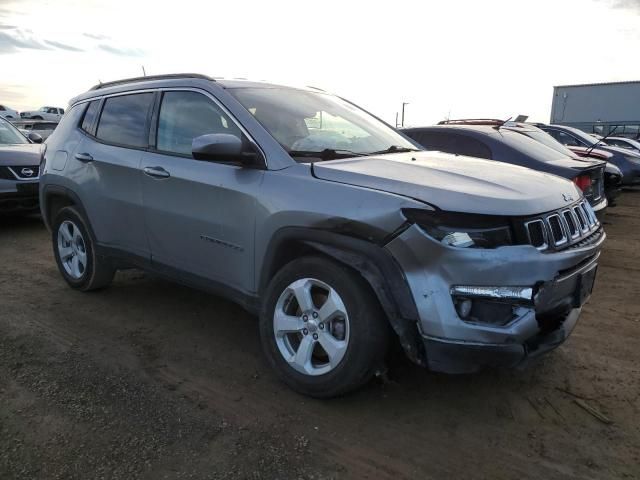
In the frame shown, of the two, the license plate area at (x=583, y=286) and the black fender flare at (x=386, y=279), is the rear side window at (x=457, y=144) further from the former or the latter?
the black fender flare at (x=386, y=279)

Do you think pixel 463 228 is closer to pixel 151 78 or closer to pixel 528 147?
pixel 151 78

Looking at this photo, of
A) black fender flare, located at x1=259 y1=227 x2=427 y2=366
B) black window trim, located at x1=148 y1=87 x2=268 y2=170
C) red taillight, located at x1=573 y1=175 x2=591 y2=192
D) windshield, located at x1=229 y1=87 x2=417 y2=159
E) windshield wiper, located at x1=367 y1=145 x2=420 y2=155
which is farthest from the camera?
red taillight, located at x1=573 y1=175 x2=591 y2=192

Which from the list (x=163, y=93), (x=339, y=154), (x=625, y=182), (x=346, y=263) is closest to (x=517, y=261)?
(x=346, y=263)

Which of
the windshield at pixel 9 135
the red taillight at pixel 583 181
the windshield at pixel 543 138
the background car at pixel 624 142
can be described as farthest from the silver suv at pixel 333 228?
the background car at pixel 624 142

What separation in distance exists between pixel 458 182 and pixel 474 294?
646mm

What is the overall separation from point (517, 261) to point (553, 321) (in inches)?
22.0

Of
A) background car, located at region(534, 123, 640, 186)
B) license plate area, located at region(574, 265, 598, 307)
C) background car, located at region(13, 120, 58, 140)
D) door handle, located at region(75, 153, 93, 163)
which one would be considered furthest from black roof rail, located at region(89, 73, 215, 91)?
background car, located at region(13, 120, 58, 140)

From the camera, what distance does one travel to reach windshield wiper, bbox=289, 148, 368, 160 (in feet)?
11.0

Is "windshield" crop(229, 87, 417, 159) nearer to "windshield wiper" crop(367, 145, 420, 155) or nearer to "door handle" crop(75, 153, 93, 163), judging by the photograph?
"windshield wiper" crop(367, 145, 420, 155)

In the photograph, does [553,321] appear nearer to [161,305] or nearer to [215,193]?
[215,193]

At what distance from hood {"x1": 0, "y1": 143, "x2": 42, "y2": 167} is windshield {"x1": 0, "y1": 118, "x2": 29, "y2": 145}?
0.47 metres

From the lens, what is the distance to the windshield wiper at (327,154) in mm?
3347

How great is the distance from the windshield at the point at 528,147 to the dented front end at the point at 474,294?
14.3 feet

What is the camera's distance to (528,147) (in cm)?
688
